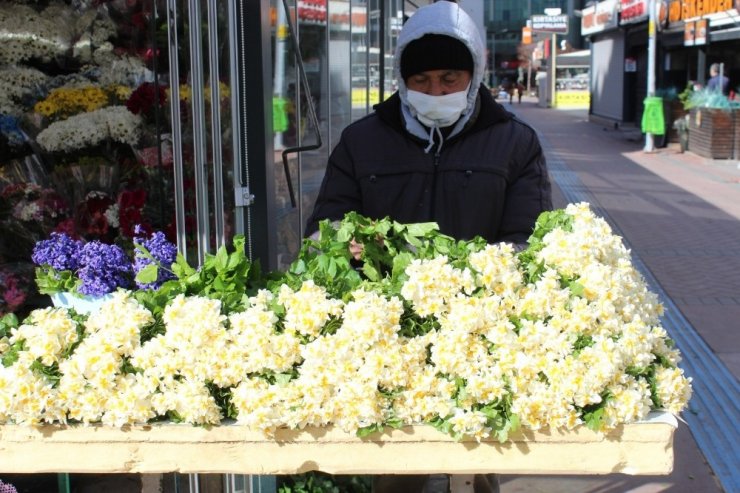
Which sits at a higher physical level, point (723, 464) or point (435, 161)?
point (435, 161)

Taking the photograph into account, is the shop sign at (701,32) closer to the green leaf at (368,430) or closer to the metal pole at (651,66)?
the metal pole at (651,66)

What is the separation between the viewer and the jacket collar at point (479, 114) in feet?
9.73

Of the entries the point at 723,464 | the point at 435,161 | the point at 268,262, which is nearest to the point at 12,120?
the point at 268,262

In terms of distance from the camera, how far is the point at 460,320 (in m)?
1.92

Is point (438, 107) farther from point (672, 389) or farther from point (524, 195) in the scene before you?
point (672, 389)

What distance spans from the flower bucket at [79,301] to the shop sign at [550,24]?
45.2 meters

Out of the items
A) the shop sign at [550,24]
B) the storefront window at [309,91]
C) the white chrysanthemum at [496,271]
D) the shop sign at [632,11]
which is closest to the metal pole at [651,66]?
the shop sign at [632,11]

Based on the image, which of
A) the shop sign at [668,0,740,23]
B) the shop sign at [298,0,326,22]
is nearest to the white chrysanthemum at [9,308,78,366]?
the shop sign at [298,0,326,22]

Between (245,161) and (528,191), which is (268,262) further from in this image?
(528,191)

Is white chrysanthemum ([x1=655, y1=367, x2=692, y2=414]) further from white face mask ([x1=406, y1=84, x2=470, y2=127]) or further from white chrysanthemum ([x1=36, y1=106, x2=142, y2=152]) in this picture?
white chrysanthemum ([x1=36, y1=106, x2=142, y2=152])

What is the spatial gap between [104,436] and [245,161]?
213 centimetres

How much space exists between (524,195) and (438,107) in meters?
0.37

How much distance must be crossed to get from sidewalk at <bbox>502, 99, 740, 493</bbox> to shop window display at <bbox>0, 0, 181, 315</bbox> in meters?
2.10

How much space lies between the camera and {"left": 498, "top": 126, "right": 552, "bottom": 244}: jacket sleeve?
2887 millimetres
